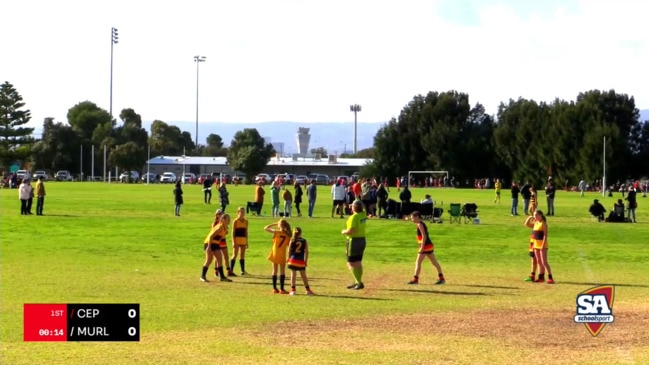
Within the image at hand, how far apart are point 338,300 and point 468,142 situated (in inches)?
3818

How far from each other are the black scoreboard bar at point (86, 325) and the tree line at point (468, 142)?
90.2 m

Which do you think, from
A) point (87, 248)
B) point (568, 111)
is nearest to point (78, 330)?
point (87, 248)

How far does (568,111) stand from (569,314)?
9113cm

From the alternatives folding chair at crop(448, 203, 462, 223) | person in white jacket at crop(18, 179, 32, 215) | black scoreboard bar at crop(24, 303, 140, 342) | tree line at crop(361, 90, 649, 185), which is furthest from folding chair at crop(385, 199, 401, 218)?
tree line at crop(361, 90, 649, 185)

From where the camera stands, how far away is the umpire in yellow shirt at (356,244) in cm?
1936

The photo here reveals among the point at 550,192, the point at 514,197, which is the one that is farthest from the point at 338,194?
the point at 550,192

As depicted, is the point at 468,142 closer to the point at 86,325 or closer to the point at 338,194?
the point at 338,194

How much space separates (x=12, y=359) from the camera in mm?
11984

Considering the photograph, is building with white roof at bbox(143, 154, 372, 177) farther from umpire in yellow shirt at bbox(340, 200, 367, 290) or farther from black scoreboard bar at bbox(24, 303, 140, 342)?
black scoreboard bar at bbox(24, 303, 140, 342)

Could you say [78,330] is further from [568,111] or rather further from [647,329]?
[568,111]

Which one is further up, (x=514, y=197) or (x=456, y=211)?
(x=514, y=197)

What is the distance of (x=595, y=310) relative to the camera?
1581 cm

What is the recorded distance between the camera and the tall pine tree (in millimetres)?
115688

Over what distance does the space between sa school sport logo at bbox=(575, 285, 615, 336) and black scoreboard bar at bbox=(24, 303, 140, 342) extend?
22.9ft
